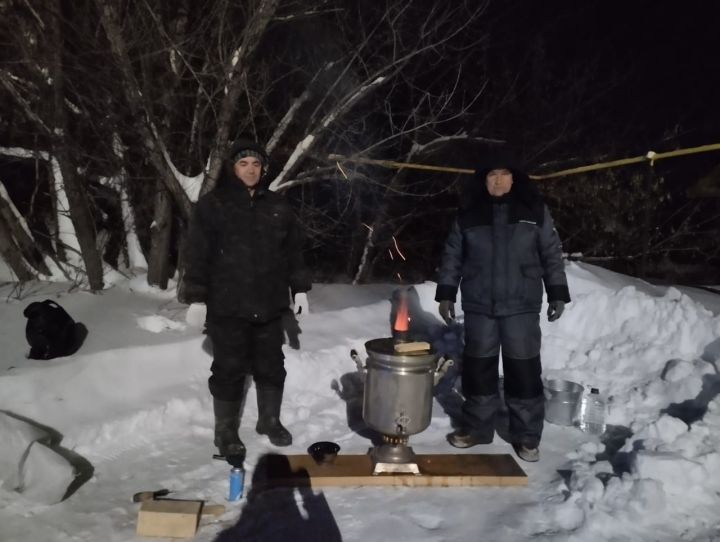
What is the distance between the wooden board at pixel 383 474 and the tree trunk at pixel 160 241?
3.41 m

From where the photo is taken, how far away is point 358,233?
1020 cm

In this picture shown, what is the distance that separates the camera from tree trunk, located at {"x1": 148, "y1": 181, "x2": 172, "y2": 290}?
21.2 ft

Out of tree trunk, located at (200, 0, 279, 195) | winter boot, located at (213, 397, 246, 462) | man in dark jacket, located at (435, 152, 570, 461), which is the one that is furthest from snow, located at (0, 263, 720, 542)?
tree trunk, located at (200, 0, 279, 195)

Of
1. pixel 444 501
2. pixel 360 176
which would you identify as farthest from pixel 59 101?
pixel 444 501

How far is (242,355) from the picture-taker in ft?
12.6

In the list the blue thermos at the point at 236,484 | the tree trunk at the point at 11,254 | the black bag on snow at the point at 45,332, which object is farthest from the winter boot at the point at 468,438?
the tree trunk at the point at 11,254

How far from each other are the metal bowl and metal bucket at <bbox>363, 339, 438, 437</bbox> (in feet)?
1.02

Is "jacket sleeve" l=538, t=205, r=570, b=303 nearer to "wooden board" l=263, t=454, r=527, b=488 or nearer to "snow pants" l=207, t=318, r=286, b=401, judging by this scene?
"wooden board" l=263, t=454, r=527, b=488

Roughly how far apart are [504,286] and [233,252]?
1733 millimetres

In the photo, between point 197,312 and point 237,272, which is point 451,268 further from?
point 197,312

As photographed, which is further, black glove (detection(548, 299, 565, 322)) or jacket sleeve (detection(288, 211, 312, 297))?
jacket sleeve (detection(288, 211, 312, 297))

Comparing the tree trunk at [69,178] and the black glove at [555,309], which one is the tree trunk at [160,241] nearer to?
the tree trunk at [69,178]

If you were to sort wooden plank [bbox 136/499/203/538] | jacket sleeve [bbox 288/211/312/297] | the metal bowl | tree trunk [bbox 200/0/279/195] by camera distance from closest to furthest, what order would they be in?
1. wooden plank [bbox 136/499/203/538]
2. the metal bowl
3. jacket sleeve [bbox 288/211/312/297]
4. tree trunk [bbox 200/0/279/195]

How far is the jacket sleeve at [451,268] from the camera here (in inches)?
159
